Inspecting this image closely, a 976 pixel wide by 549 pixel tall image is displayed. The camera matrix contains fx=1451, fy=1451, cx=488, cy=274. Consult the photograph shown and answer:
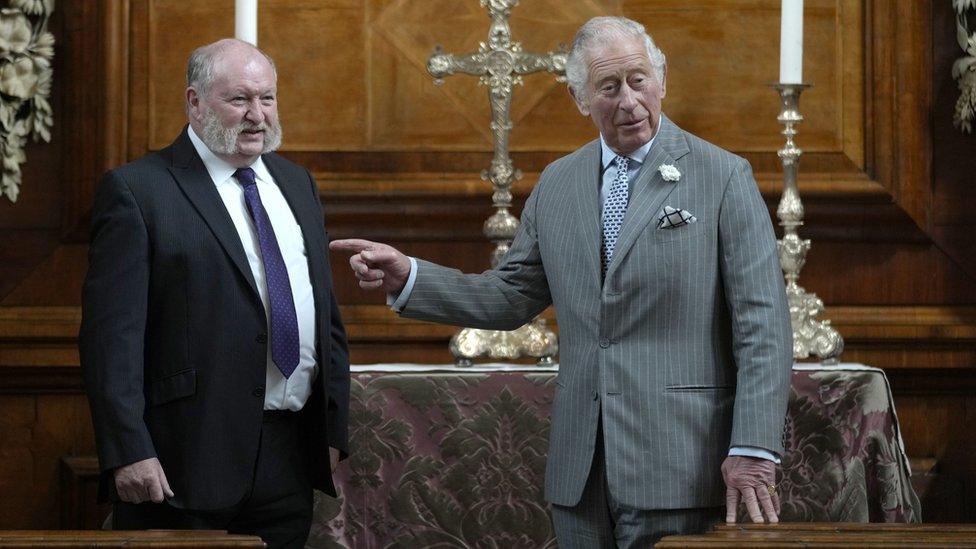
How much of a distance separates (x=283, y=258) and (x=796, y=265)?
140cm

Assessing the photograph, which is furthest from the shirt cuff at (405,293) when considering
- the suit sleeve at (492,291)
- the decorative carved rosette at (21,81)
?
the decorative carved rosette at (21,81)

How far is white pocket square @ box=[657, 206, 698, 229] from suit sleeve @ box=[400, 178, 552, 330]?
0.32m

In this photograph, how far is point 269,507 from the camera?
106 inches

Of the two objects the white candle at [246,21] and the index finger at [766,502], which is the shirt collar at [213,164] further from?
the index finger at [766,502]

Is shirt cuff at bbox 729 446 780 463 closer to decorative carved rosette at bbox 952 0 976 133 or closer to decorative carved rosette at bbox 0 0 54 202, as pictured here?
decorative carved rosette at bbox 952 0 976 133

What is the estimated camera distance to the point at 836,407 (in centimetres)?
316

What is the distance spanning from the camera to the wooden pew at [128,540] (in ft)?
6.16

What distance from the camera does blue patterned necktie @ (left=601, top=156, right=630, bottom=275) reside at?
2.45 m

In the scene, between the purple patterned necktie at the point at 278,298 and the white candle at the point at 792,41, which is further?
the white candle at the point at 792,41

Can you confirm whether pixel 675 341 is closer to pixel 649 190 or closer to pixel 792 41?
pixel 649 190

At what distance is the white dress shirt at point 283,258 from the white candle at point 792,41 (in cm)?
131

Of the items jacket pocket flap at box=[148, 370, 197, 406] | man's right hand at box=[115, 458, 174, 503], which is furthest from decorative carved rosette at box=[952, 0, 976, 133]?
man's right hand at box=[115, 458, 174, 503]

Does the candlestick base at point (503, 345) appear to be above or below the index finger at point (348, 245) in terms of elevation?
below

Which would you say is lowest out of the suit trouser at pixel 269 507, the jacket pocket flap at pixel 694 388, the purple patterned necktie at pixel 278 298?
the suit trouser at pixel 269 507
